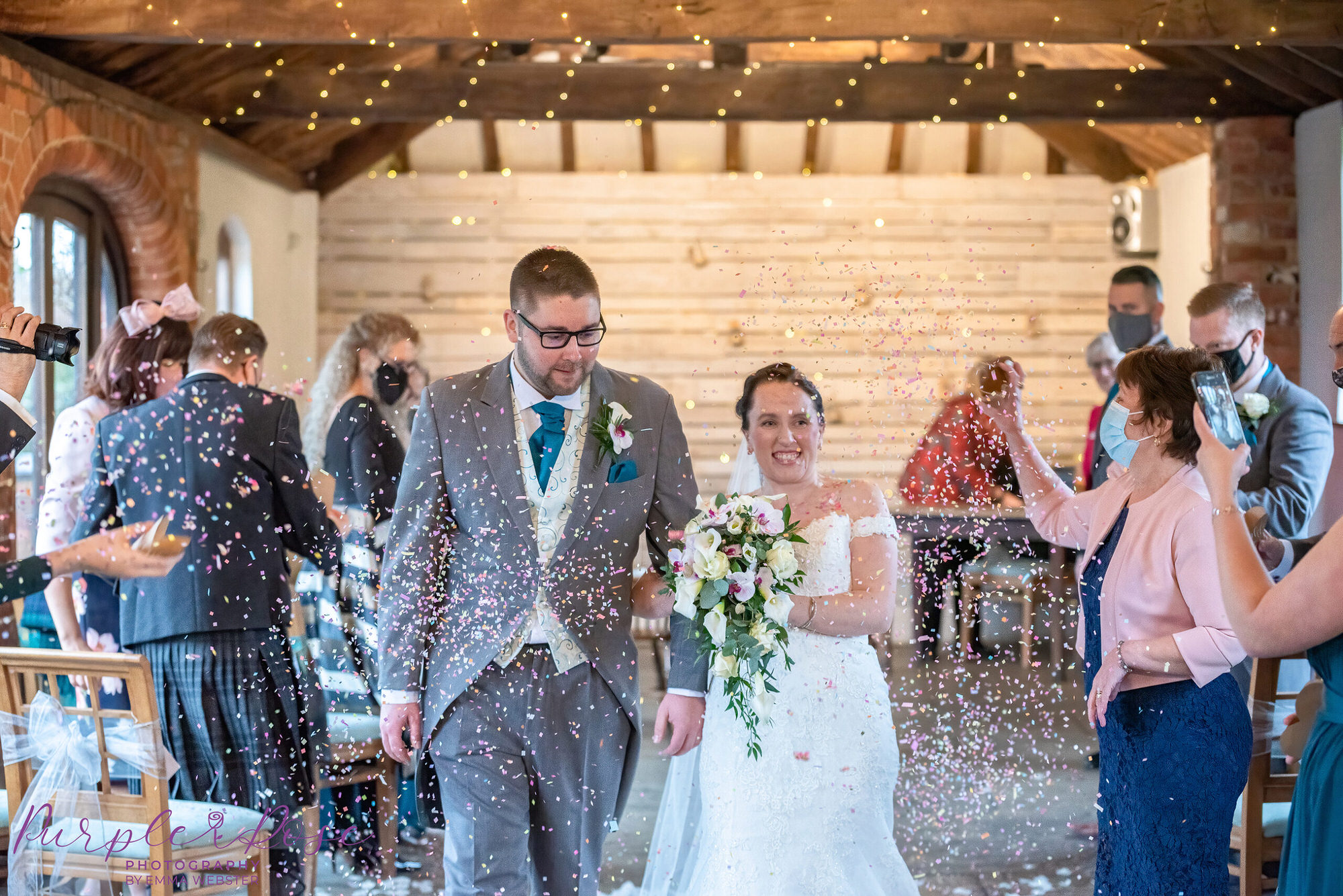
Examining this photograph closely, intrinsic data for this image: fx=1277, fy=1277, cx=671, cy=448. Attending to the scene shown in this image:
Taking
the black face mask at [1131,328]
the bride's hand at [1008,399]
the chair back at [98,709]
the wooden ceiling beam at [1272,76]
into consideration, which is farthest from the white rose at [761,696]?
the wooden ceiling beam at [1272,76]

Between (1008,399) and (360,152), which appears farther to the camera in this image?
(360,152)

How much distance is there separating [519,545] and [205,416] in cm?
129

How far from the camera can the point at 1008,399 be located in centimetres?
317

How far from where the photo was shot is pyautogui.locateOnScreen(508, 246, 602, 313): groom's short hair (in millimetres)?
2539

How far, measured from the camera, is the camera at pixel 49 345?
2.63 metres

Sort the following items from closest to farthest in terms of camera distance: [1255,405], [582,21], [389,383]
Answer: [1255,405]
[389,383]
[582,21]

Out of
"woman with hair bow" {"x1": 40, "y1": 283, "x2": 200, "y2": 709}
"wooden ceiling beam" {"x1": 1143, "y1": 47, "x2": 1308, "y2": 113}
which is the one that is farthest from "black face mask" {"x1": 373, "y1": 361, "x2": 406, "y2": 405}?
"wooden ceiling beam" {"x1": 1143, "y1": 47, "x2": 1308, "y2": 113}

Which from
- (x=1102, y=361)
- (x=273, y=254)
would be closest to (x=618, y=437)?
(x=1102, y=361)

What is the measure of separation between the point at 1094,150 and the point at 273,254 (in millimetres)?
6572

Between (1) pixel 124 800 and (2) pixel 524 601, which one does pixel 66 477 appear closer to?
(1) pixel 124 800

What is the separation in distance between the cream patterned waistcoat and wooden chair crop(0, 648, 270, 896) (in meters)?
0.94

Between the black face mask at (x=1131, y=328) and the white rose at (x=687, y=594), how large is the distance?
3.10m

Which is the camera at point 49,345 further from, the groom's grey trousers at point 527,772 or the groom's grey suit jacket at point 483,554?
the groom's grey trousers at point 527,772

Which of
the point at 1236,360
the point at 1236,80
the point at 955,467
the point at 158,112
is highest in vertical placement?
the point at 1236,80
